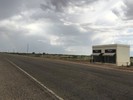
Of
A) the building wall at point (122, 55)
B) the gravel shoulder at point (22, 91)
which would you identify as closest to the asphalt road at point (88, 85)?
the gravel shoulder at point (22, 91)

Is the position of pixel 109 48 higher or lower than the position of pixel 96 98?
higher

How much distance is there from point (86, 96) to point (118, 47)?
5561cm

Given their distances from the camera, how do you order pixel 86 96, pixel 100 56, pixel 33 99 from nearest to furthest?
1. pixel 33 99
2. pixel 86 96
3. pixel 100 56

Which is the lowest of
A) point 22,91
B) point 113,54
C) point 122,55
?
point 22,91

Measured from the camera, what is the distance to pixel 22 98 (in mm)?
10758

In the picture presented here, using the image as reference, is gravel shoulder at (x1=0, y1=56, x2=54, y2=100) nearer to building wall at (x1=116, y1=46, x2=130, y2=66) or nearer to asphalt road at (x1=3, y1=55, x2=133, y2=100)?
asphalt road at (x1=3, y1=55, x2=133, y2=100)

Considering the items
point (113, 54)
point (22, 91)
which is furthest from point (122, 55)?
point (22, 91)

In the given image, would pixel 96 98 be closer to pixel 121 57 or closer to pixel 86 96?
pixel 86 96

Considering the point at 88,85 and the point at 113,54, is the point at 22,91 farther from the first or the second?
the point at 113,54

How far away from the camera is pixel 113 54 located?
66.2 meters

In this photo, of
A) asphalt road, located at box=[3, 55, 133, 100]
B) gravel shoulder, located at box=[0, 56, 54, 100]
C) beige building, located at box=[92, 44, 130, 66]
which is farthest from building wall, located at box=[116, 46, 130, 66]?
gravel shoulder, located at box=[0, 56, 54, 100]

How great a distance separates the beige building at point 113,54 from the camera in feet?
216

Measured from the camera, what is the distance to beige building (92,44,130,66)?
2594 inches

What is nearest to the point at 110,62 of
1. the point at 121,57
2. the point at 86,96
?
the point at 121,57
